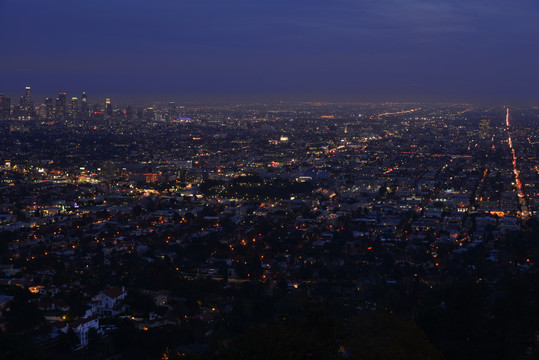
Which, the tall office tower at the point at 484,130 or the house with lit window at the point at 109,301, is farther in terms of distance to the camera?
the tall office tower at the point at 484,130

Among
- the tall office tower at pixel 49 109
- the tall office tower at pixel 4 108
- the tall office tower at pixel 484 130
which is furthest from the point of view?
the tall office tower at pixel 49 109

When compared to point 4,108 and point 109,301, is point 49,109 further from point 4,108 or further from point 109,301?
point 109,301

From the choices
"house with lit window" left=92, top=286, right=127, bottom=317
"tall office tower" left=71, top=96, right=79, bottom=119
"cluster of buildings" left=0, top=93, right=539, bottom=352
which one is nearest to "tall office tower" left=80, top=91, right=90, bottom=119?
"tall office tower" left=71, top=96, right=79, bottom=119

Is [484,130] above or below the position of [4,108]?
below

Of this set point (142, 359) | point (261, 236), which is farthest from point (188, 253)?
point (142, 359)

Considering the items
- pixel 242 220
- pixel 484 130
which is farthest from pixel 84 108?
pixel 242 220

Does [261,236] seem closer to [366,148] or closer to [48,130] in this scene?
[366,148]

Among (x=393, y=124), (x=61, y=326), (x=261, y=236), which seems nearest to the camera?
(x=61, y=326)

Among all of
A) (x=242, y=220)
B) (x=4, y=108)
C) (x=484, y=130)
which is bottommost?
(x=242, y=220)

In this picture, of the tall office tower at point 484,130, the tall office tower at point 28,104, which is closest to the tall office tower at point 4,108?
the tall office tower at point 28,104

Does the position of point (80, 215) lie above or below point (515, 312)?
below

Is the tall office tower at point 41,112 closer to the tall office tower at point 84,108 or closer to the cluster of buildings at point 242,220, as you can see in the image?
the tall office tower at point 84,108
